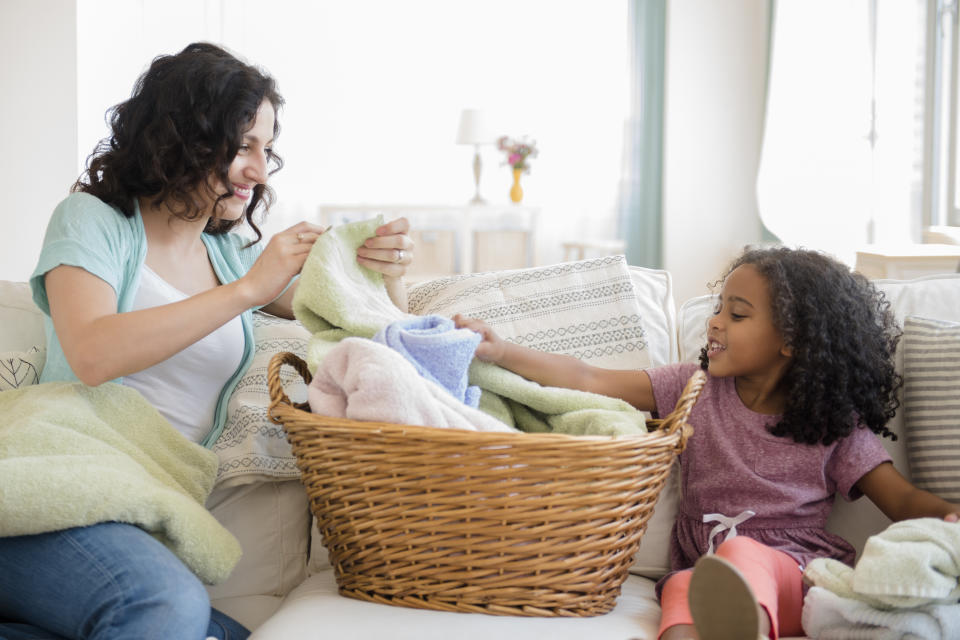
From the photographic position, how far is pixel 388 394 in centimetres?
101

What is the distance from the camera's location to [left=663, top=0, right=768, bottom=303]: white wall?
5.18 metres

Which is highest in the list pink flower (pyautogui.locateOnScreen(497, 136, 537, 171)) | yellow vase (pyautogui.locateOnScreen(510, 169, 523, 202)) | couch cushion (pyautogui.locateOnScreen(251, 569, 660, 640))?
pink flower (pyautogui.locateOnScreen(497, 136, 537, 171))

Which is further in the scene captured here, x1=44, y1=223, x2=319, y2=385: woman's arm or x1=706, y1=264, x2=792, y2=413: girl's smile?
x1=706, y1=264, x2=792, y2=413: girl's smile

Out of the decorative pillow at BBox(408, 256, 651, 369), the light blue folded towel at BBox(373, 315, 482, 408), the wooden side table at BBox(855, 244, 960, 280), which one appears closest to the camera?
the light blue folded towel at BBox(373, 315, 482, 408)

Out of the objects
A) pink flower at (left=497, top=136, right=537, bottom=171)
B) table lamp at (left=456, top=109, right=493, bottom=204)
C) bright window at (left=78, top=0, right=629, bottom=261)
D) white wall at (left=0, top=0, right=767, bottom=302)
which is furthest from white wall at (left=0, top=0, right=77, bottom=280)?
pink flower at (left=497, top=136, right=537, bottom=171)

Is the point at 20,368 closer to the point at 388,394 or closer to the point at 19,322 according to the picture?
the point at 19,322

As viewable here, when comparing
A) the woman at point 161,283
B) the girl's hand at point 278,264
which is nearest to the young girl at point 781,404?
the girl's hand at point 278,264

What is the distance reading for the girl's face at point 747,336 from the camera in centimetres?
135

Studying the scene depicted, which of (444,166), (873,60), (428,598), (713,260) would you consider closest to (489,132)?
(444,166)

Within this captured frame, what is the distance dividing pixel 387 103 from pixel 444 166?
532 millimetres

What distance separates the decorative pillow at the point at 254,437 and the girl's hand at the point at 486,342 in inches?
11.6

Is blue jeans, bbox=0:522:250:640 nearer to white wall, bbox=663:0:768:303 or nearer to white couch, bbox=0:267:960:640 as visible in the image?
white couch, bbox=0:267:960:640

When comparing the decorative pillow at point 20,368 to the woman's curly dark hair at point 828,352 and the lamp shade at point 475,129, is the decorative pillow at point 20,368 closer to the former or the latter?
the woman's curly dark hair at point 828,352

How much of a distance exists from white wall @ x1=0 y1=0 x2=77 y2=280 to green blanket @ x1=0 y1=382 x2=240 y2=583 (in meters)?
3.77
